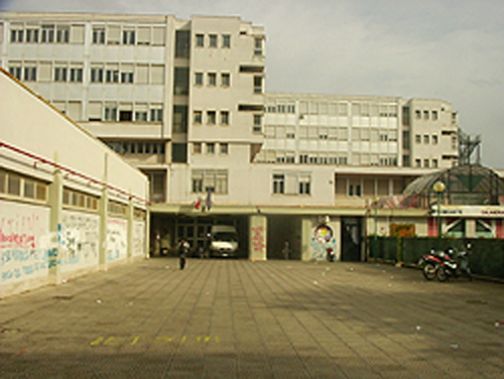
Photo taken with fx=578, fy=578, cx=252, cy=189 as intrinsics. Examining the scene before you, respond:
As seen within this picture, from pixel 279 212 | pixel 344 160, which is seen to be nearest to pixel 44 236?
pixel 279 212

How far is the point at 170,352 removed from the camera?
8203 millimetres

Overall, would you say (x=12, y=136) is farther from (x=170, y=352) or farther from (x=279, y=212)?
(x=279, y=212)

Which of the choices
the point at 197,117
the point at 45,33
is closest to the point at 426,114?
the point at 197,117

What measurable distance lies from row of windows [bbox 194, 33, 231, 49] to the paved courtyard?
34.3 meters

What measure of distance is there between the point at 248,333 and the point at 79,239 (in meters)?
13.1

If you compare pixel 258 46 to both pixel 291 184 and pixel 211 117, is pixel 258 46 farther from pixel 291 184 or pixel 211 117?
pixel 291 184

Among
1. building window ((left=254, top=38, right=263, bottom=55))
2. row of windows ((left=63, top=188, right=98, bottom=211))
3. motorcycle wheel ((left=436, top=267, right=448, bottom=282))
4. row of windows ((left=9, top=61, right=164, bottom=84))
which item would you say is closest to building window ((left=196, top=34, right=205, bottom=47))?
row of windows ((left=9, top=61, right=164, bottom=84))

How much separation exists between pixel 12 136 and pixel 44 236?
367 centimetres

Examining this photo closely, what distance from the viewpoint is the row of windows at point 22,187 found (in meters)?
14.2

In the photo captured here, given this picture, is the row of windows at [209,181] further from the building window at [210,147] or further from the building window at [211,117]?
the building window at [211,117]

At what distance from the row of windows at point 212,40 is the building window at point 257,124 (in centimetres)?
634

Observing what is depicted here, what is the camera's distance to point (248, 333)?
9922 millimetres

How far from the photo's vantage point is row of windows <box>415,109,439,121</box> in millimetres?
83438

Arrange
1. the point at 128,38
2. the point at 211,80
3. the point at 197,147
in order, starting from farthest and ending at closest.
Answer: the point at 128,38 → the point at 211,80 → the point at 197,147
